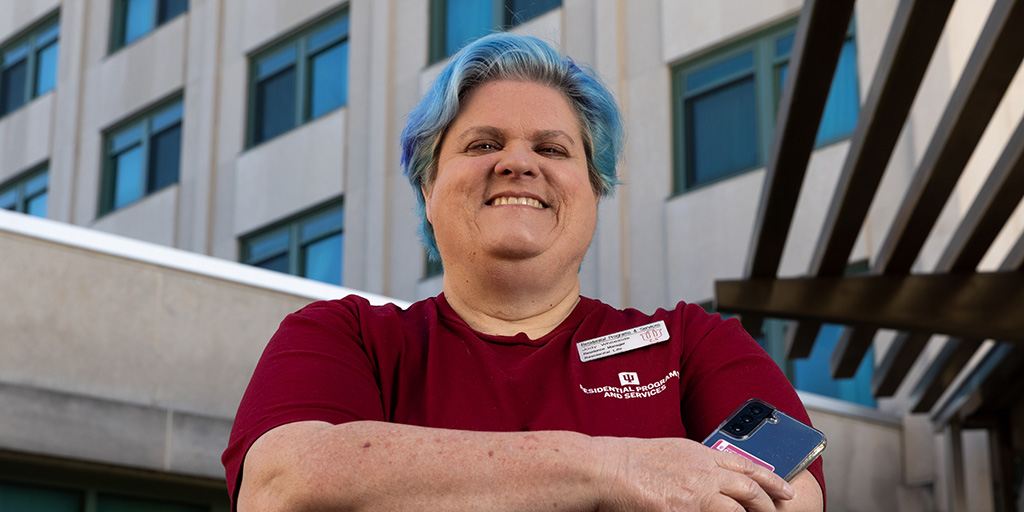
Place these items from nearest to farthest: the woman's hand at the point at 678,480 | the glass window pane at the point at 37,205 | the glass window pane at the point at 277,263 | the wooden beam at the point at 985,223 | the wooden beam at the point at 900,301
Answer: the woman's hand at the point at 678,480 → the wooden beam at the point at 985,223 → the wooden beam at the point at 900,301 → the glass window pane at the point at 277,263 → the glass window pane at the point at 37,205

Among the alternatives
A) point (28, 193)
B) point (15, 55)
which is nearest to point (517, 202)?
point (28, 193)

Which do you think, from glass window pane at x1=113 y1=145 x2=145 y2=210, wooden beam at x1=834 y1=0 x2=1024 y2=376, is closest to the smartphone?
wooden beam at x1=834 y1=0 x2=1024 y2=376

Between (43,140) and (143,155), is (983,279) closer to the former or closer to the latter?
(143,155)

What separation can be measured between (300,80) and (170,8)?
3.72 metres

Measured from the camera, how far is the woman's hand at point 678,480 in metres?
1.80

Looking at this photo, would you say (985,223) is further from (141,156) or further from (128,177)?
(128,177)

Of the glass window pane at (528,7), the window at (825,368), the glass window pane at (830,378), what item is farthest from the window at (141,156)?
the glass window pane at (830,378)

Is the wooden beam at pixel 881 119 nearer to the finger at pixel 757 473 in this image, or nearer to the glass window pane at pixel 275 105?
the finger at pixel 757 473

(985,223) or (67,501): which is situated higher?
(985,223)

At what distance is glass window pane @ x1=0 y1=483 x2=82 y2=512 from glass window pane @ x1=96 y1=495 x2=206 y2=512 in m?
0.16

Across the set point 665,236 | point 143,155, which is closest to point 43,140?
point 143,155

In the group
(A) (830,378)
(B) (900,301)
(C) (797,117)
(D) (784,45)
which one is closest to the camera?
(C) (797,117)

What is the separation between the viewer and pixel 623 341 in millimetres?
2203

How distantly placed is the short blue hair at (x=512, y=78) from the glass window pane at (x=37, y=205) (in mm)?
19982
